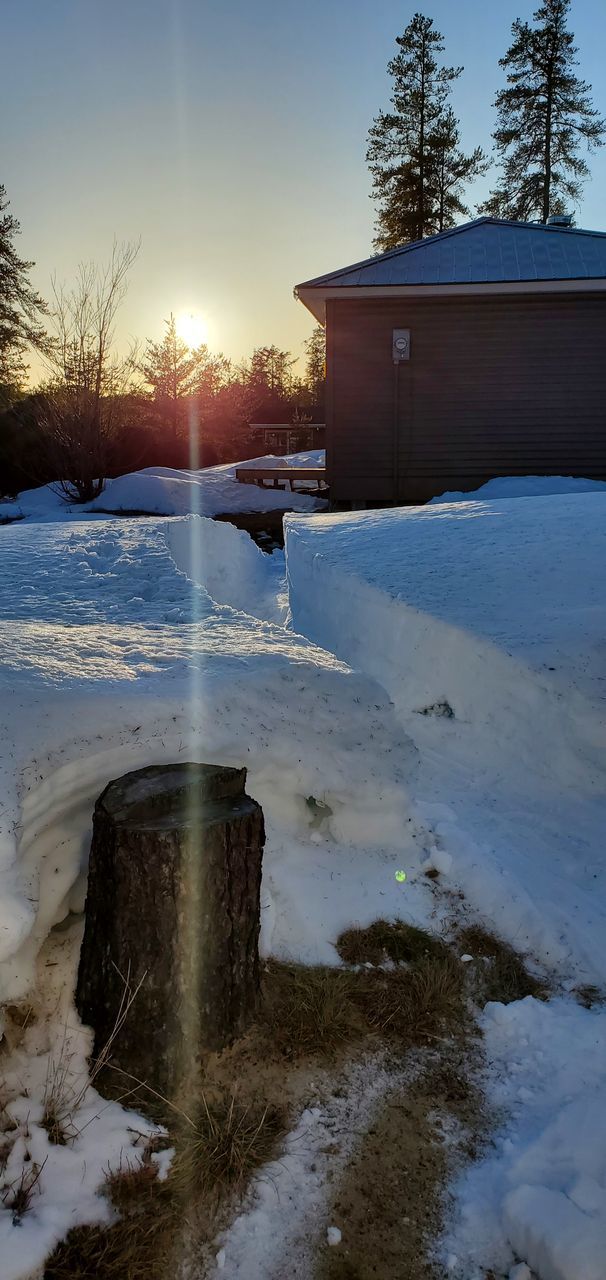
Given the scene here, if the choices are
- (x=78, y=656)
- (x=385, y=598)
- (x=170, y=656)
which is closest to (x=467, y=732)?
(x=385, y=598)

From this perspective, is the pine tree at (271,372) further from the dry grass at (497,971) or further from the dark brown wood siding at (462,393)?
the dry grass at (497,971)

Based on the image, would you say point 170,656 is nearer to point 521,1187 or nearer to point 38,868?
point 38,868

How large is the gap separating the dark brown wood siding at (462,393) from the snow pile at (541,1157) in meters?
10.5

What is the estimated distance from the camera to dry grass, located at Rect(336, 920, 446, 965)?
2674 mm

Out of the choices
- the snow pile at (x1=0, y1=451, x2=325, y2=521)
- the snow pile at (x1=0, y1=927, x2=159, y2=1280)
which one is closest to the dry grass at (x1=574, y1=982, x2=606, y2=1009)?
the snow pile at (x1=0, y1=927, x2=159, y2=1280)

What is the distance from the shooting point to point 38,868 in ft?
7.55

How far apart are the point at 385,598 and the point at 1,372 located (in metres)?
22.4

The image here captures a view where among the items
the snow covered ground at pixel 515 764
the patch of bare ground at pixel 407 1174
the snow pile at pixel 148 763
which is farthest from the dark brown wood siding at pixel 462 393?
the patch of bare ground at pixel 407 1174

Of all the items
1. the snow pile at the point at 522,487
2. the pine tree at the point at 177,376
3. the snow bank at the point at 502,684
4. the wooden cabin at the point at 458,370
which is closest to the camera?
the snow bank at the point at 502,684

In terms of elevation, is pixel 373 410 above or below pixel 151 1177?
above

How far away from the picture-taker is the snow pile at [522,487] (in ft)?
35.7

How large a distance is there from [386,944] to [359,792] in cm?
58

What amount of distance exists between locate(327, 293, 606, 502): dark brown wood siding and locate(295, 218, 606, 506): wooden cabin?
16mm

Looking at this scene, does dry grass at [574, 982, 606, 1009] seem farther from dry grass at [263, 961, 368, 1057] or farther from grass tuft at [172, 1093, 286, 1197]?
grass tuft at [172, 1093, 286, 1197]
